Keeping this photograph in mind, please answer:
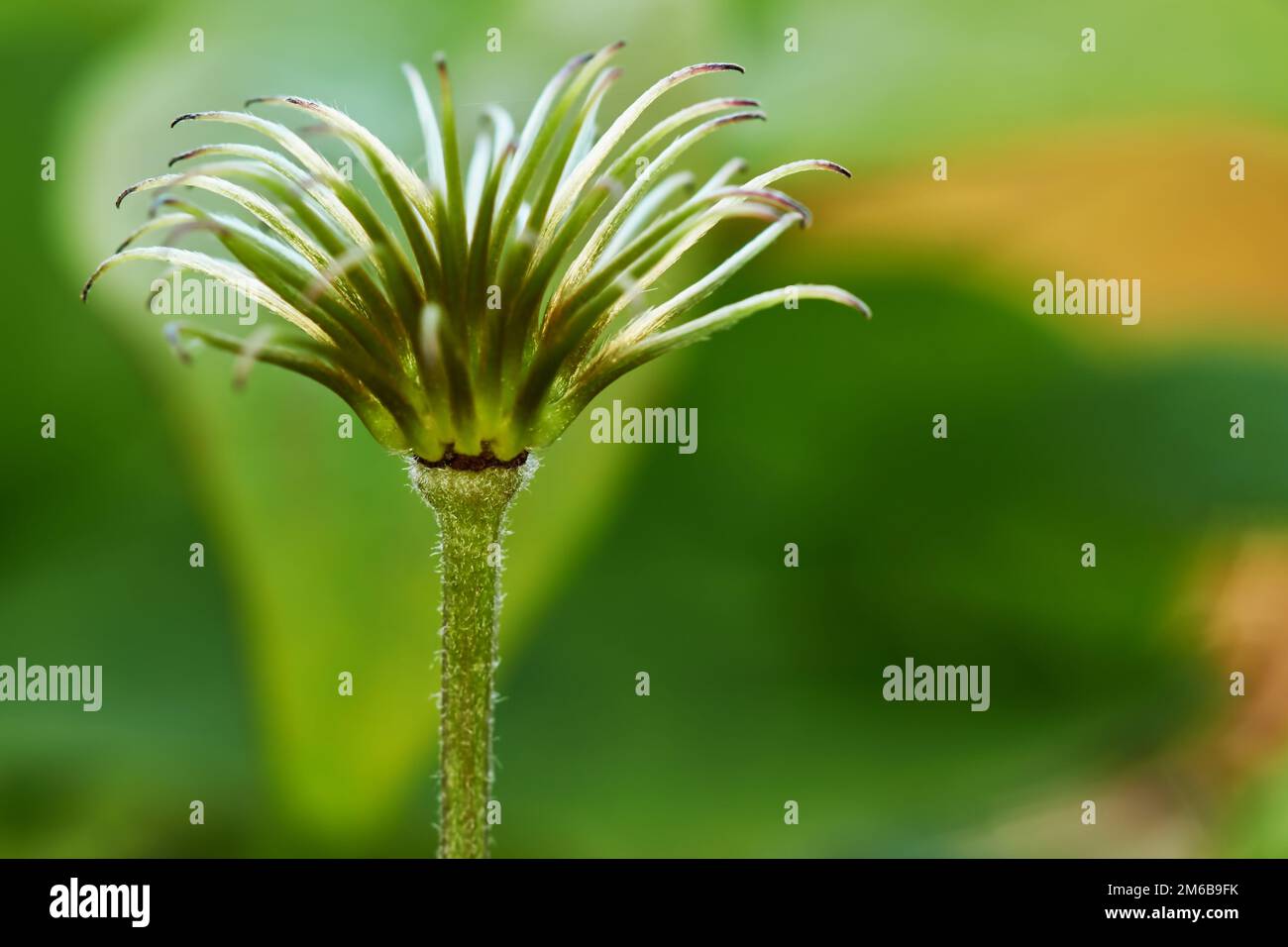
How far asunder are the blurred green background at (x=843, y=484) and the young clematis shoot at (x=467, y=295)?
0.49 meters

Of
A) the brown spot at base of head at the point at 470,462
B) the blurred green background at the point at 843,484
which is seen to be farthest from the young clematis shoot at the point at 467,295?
the blurred green background at the point at 843,484

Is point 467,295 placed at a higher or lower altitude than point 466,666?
higher

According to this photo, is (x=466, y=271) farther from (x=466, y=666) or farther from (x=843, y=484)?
(x=843, y=484)

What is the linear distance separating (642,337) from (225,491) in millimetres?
393

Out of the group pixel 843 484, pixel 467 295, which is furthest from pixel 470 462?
pixel 843 484

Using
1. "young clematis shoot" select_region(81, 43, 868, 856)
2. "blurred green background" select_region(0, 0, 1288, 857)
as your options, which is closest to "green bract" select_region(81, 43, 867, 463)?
"young clematis shoot" select_region(81, 43, 868, 856)

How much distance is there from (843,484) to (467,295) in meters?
0.81

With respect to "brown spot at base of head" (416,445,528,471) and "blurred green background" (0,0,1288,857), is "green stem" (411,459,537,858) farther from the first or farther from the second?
"blurred green background" (0,0,1288,857)

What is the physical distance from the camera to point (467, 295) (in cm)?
41

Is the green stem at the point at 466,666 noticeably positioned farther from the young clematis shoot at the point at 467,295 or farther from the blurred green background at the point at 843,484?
the blurred green background at the point at 843,484

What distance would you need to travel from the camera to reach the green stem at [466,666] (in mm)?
421

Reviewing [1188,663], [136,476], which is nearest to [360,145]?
[136,476]

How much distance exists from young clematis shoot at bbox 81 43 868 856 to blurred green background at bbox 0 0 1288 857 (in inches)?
19.1

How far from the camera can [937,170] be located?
1088mm
